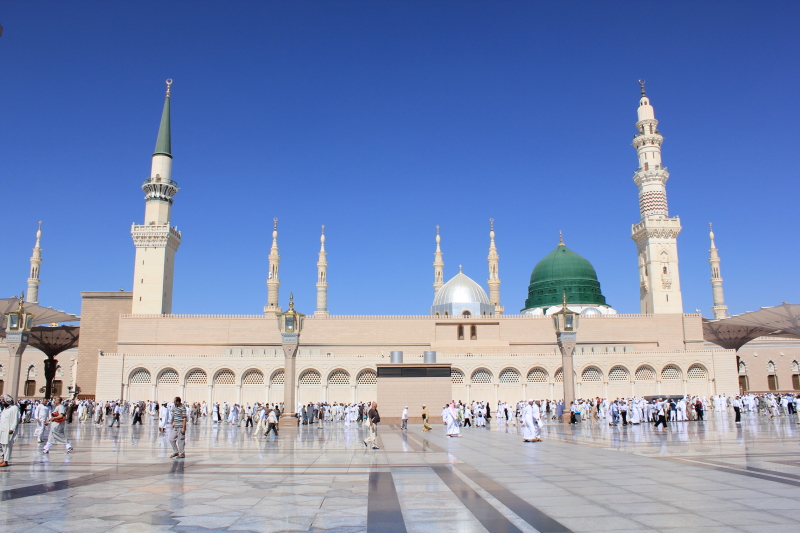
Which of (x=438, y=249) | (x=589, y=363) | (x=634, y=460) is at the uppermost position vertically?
(x=438, y=249)

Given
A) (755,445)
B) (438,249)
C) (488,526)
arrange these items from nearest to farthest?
(488,526)
(755,445)
(438,249)

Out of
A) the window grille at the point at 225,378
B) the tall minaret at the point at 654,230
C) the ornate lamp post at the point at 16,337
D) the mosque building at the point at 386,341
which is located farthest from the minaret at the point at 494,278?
the ornate lamp post at the point at 16,337

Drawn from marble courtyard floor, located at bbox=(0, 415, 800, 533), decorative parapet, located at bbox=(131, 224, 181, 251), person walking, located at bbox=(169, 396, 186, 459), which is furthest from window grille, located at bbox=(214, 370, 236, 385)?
person walking, located at bbox=(169, 396, 186, 459)

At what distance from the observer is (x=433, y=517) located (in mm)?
5211

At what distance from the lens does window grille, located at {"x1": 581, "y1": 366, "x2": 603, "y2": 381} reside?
36031 millimetres

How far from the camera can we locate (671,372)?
36438mm

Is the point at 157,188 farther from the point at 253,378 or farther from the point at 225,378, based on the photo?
the point at 253,378

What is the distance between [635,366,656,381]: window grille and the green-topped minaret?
16904mm

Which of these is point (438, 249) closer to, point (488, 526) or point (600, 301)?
point (600, 301)

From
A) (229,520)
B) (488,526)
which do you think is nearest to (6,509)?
(229,520)

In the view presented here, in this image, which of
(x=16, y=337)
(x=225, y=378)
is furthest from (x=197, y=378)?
(x=16, y=337)

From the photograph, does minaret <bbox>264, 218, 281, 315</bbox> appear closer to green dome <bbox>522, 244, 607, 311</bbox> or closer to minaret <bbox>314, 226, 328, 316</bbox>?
minaret <bbox>314, 226, 328, 316</bbox>

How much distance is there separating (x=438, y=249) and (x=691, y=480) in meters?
43.5

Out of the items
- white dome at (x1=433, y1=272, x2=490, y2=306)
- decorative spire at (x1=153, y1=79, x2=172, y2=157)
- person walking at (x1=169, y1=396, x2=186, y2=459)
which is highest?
decorative spire at (x1=153, y1=79, x2=172, y2=157)
